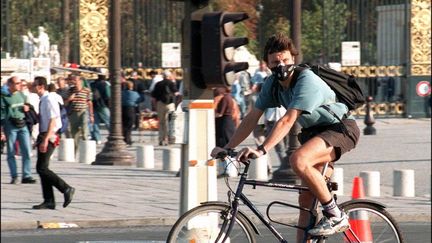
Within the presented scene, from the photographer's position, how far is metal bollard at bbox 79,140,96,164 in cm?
2284

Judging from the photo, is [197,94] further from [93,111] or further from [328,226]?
[93,111]

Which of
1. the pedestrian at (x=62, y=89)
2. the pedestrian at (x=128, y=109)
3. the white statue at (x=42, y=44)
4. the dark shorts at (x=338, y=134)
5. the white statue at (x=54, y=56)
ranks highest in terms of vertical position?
the white statue at (x=42, y=44)

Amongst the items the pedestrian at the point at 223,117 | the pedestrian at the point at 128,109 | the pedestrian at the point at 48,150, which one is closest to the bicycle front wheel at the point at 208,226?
the pedestrian at the point at 48,150

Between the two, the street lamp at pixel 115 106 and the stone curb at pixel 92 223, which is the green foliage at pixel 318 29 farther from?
the stone curb at pixel 92 223

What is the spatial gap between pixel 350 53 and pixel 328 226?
26.0 meters

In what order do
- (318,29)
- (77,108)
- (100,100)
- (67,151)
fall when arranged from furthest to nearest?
(318,29)
(100,100)
(77,108)
(67,151)

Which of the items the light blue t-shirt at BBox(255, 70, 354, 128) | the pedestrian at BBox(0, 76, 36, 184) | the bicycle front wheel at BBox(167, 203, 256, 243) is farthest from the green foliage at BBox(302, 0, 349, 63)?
the bicycle front wheel at BBox(167, 203, 256, 243)

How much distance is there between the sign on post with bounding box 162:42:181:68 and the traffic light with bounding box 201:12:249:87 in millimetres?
21138

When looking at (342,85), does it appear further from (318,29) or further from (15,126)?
(318,29)

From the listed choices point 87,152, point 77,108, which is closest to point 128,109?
point 77,108

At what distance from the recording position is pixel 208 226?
336 inches

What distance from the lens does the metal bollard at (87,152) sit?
22844 millimetres

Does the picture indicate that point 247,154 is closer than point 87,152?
Yes

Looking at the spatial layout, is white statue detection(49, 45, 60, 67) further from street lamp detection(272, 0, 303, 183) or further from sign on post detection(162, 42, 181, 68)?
street lamp detection(272, 0, 303, 183)
